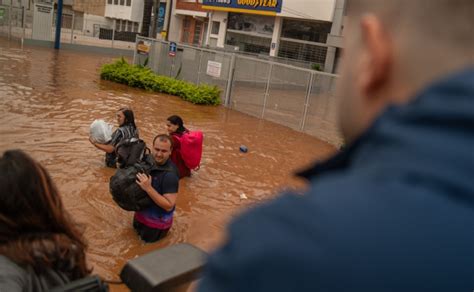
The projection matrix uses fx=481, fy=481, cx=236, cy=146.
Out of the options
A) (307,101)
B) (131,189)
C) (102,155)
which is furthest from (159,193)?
(307,101)

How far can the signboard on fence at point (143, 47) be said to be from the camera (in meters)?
20.4

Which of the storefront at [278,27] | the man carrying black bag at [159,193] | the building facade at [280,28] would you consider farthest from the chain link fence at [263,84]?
the storefront at [278,27]

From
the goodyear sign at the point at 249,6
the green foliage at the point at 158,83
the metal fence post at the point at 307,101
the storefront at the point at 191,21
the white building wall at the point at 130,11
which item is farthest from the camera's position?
the white building wall at the point at 130,11

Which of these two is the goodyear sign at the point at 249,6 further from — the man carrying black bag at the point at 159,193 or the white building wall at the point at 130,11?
the man carrying black bag at the point at 159,193

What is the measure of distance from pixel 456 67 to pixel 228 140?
424 inches

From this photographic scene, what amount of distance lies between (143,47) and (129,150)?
14.6 meters

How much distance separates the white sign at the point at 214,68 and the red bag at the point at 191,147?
375 inches

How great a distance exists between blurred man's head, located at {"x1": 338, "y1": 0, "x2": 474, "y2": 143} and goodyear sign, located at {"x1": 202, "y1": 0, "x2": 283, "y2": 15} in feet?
103

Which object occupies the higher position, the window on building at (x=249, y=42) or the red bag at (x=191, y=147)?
the window on building at (x=249, y=42)

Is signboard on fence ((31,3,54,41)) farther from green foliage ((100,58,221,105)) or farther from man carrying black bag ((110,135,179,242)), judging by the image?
man carrying black bag ((110,135,179,242))

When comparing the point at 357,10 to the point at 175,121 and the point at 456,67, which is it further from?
the point at 175,121

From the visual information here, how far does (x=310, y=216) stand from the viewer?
0.67 m

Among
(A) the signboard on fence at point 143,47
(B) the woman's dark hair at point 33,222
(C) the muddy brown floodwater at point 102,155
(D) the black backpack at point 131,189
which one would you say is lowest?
(C) the muddy brown floodwater at point 102,155

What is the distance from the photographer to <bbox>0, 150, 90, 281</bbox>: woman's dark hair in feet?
6.89
